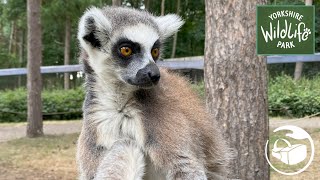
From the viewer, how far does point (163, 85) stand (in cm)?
284

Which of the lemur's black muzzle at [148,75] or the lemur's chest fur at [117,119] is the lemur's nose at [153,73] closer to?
the lemur's black muzzle at [148,75]

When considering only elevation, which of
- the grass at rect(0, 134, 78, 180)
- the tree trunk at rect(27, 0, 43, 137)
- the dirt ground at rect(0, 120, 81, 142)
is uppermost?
the tree trunk at rect(27, 0, 43, 137)

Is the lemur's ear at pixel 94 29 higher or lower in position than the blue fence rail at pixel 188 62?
higher

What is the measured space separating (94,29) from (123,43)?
0.66 feet

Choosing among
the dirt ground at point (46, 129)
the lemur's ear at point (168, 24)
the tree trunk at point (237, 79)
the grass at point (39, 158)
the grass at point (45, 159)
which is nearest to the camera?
the lemur's ear at point (168, 24)


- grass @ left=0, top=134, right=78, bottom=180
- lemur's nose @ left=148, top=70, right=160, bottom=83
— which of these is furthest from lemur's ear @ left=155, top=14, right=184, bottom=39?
grass @ left=0, top=134, right=78, bottom=180

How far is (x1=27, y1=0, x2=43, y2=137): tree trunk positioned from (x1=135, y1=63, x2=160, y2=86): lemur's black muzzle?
8812 mm

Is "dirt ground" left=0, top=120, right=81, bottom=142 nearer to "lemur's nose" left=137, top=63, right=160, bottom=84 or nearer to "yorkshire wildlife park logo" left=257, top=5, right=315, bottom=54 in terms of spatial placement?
"yorkshire wildlife park logo" left=257, top=5, right=315, bottom=54

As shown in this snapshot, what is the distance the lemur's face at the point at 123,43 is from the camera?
2.59 metres

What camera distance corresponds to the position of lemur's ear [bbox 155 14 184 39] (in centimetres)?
286

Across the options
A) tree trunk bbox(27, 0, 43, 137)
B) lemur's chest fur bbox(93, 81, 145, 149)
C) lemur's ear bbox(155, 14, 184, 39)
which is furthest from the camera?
tree trunk bbox(27, 0, 43, 137)

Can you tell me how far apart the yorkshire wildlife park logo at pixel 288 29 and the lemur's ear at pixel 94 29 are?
148 cm

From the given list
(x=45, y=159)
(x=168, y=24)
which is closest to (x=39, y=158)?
(x=45, y=159)

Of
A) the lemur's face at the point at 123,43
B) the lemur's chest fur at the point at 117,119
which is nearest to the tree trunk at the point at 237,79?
the lemur's face at the point at 123,43
